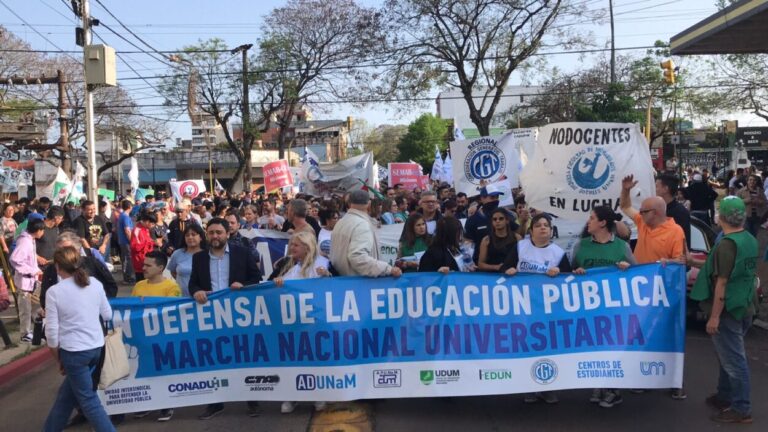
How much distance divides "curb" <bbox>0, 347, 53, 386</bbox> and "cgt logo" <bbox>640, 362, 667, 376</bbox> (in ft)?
20.9

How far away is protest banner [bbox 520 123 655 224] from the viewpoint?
304 inches

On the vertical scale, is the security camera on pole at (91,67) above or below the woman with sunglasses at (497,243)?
above

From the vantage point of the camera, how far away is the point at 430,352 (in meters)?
5.66

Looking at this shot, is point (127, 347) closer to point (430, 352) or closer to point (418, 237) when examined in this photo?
point (430, 352)

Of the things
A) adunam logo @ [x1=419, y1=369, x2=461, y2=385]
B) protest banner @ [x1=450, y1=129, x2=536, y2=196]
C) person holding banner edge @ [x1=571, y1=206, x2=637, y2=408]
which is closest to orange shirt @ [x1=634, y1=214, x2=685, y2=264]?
person holding banner edge @ [x1=571, y1=206, x2=637, y2=408]

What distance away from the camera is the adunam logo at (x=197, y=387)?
227 inches

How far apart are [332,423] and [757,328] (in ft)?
20.0

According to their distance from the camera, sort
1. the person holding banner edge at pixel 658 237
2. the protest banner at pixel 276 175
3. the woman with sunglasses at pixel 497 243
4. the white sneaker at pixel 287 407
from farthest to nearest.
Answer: the protest banner at pixel 276 175
the woman with sunglasses at pixel 497 243
the person holding banner edge at pixel 658 237
the white sneaker at pixel 287 407

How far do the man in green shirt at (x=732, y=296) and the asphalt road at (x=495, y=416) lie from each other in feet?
0.90

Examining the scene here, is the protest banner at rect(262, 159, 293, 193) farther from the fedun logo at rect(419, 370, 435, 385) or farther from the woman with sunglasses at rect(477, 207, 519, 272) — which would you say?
the fedun logo at rect(419, 370, 435, 385)

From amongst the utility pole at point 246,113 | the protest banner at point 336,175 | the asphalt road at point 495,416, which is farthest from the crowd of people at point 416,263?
the utility pole at point 246,113

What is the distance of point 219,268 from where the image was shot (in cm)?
604

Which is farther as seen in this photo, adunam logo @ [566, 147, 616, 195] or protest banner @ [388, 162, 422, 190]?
protest banner @ [388, 162, 422, 190]

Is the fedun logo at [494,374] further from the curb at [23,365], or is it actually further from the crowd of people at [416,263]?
the curb at [23,365]
